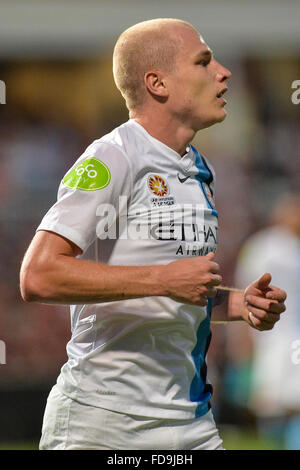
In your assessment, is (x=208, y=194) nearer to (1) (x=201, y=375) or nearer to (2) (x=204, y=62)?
(2) (x=204, y=62)

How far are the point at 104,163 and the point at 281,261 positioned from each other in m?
5.24

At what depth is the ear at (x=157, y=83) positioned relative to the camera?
3.21 metres

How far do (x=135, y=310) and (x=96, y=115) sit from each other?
353 inches

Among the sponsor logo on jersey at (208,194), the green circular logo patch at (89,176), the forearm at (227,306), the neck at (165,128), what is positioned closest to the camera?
the green circular logo patch at (89,176)

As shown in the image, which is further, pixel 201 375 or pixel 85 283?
pixel 201 375

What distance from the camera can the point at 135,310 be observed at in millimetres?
2998

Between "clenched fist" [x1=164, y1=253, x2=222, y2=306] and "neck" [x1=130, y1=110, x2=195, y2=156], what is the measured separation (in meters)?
0.67

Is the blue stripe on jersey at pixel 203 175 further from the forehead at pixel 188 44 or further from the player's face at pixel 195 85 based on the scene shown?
the forehead at pixel 188 44

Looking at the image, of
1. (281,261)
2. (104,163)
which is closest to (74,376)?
(104,163)

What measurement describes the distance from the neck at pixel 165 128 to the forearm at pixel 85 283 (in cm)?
67

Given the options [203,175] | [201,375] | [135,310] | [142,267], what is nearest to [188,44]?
[203,175]

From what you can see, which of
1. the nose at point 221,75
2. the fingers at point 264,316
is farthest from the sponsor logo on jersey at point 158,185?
the fingers at point 264,316

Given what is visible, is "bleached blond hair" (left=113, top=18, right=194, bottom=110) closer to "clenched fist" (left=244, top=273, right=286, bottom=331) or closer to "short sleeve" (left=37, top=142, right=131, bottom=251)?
"short sleeve" (left=37, top=142, right=131, bottom=251)
